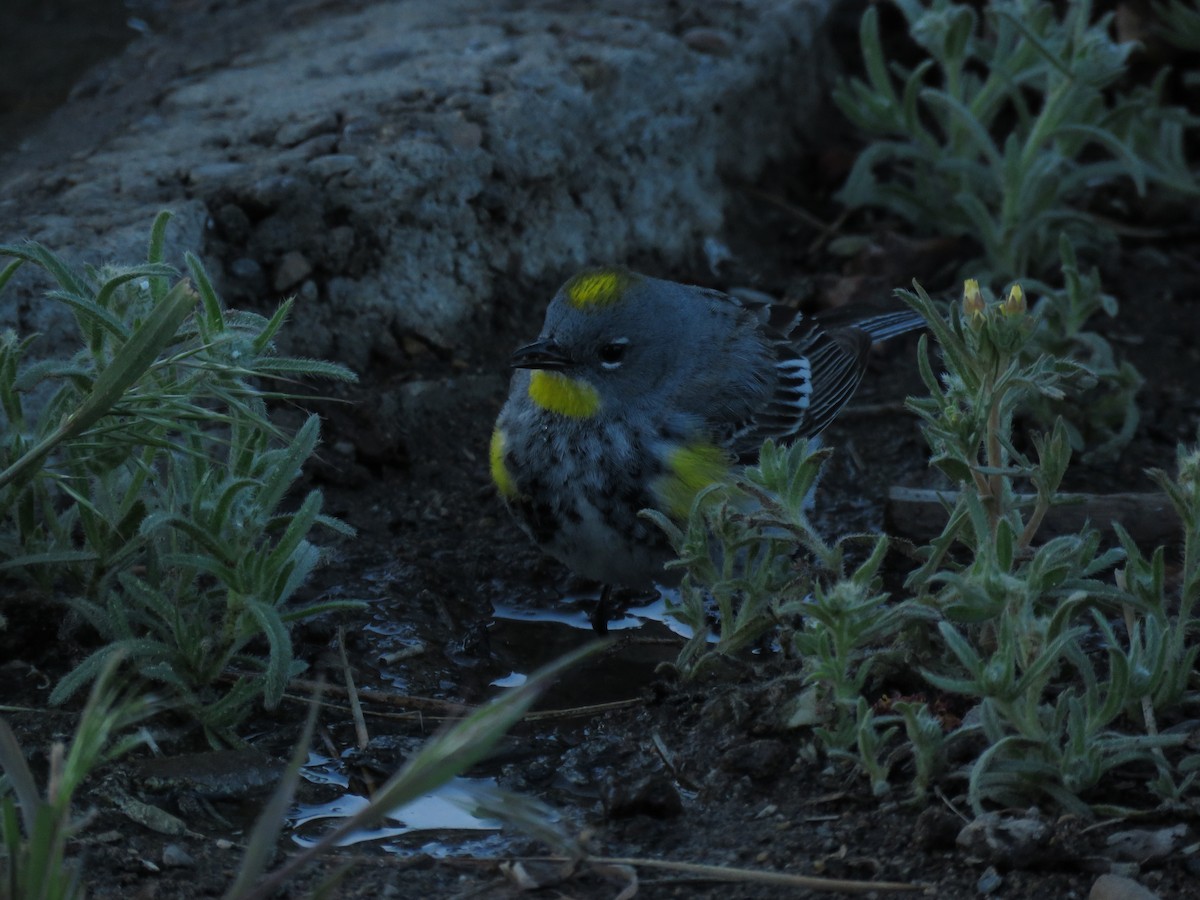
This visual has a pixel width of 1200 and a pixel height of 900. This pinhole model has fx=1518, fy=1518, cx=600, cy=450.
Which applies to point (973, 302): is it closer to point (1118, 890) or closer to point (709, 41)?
point (1118, 890)

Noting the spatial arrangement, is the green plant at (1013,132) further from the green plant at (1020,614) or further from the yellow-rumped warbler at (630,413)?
the green plant at (1020,614)

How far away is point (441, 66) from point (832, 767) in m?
3.53

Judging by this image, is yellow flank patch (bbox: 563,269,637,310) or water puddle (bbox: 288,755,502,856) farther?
yellow flank patch (bbox: 563,269,637,310)

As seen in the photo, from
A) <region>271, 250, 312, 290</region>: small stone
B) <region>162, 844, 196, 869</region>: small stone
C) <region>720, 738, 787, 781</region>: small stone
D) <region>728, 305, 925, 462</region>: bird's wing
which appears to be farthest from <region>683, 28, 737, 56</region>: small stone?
<region>162, 844, 196, 869</region>: small stone

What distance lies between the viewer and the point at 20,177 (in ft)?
17.0

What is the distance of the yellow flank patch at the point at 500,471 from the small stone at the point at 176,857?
5.50 feet

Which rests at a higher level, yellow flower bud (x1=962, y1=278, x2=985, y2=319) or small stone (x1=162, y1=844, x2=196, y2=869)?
yellow flower bud (x1=962, y1=278, x2=985, y2=319)

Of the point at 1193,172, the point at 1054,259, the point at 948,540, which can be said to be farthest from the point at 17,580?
the point at 1193,172

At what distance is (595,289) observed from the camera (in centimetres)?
465

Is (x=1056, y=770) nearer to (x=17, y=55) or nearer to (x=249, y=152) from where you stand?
(x=249, y=152)

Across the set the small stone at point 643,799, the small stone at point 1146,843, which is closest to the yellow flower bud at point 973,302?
the small stone at point 1146,843

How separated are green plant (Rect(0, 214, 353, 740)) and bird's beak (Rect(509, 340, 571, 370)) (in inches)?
A: 38.1

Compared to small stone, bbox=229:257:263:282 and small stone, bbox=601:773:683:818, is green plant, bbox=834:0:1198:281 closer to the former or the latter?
small stone, bbox=229:257:263:282

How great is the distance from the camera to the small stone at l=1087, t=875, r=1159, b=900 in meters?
2.80
